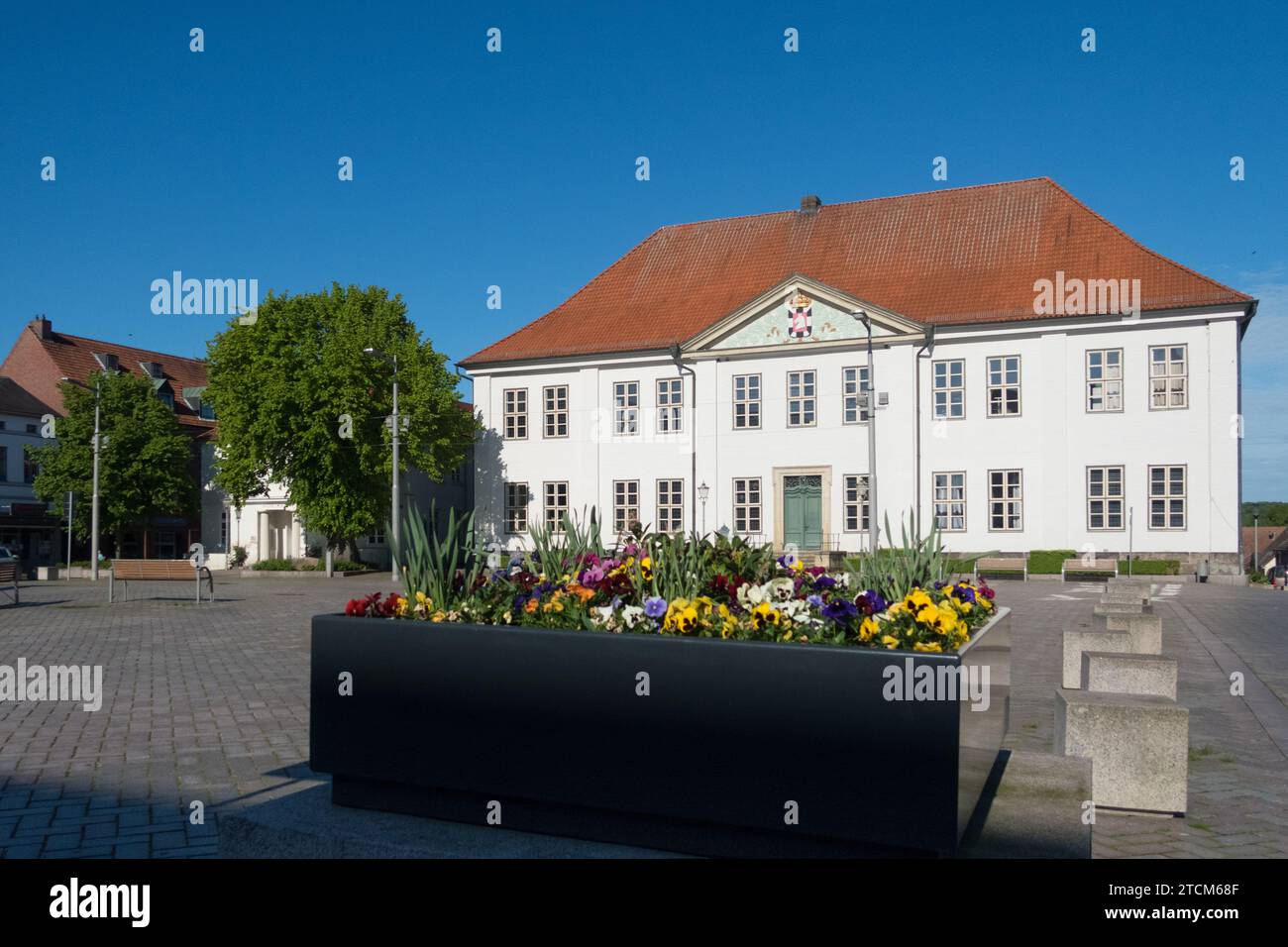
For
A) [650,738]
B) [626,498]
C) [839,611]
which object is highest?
[626,498]

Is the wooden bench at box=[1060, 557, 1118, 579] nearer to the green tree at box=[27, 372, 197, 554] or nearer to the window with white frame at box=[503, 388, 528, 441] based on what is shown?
the window with white frame at box=[503, 388, 528, 441]

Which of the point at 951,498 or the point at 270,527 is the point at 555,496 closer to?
the point at 270,527

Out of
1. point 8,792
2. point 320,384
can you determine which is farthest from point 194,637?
point 320,384

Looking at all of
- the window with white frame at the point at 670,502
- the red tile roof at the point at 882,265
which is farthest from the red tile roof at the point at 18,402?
the window with white frame at the point at 670,502

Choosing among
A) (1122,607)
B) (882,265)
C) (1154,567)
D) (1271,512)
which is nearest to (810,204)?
(882,265)

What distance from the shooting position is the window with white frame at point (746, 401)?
41.0 metres

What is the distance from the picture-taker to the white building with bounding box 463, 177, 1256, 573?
35594mm

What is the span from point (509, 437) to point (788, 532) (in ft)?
42.6

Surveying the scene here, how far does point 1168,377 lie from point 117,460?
4240cm

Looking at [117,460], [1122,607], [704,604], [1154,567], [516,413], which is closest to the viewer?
[704,604]

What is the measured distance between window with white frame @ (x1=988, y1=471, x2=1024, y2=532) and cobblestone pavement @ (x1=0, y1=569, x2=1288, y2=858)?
2001cm

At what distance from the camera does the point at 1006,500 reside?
37.4 meters

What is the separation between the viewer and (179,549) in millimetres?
55531

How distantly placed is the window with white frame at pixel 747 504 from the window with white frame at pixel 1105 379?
39.6 feet
